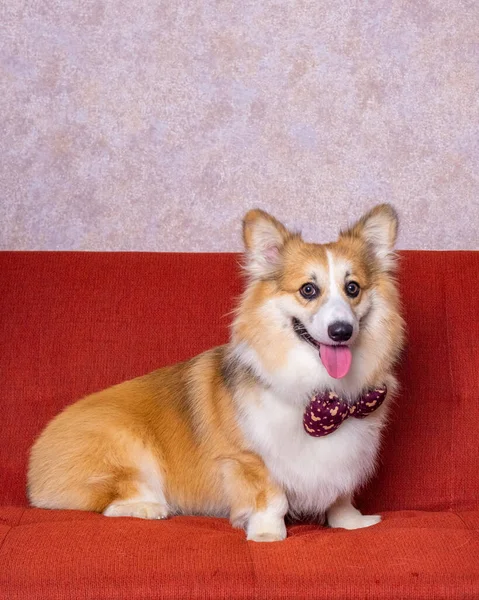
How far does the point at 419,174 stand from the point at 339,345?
169 cm

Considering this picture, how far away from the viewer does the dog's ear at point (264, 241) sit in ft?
9.25

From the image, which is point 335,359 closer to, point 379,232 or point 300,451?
point 300,451

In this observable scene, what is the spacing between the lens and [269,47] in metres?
4.00

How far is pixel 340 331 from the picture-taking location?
2471mm

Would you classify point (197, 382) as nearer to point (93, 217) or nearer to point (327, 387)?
point (327, 387)

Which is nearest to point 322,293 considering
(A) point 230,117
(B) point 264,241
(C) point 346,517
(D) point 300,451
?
(B) point 264,241

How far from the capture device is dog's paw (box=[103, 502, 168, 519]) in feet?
8.93

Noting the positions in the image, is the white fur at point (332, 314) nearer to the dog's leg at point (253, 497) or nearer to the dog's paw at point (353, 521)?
the dog's leg at point (253, 497)

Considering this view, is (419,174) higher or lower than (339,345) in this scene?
higher

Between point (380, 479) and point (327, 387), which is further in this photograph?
point (380, 479)

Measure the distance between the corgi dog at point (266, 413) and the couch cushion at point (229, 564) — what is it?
34cm

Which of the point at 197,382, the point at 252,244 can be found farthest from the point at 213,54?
the point at 197,382

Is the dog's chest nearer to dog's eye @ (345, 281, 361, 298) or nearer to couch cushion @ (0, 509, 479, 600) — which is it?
couch cushion @ (0, 509, 479, 600)

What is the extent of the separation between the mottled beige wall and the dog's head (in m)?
1.15
